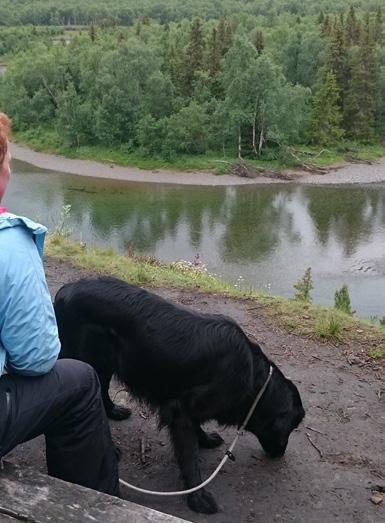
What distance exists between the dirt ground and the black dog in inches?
11.4

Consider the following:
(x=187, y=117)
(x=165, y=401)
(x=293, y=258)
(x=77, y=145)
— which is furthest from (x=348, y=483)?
(x=77, y=145)

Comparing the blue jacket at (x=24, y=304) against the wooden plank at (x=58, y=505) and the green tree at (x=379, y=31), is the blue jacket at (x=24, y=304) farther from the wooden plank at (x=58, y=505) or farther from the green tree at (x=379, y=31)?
the green tree at (x=379, y=31)

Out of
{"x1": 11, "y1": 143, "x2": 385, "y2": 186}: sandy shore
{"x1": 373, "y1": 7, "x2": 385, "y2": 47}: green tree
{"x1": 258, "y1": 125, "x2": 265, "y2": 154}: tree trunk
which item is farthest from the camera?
{"x1": 373, "y1": 7, "x2": 385, "y2": 47}: green tree

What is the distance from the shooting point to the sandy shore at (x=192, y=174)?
43.2 metres

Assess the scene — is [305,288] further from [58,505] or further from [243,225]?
[243,225]

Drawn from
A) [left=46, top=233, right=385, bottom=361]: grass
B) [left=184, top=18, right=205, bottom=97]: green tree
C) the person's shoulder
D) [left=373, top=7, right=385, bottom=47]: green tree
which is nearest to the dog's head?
[left=46, top=233, right=385, bottom=361]: grass

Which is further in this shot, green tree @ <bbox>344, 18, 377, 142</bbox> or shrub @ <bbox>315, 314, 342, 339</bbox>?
green tree @ <bbox>344, 18, 377, 142</bbox>

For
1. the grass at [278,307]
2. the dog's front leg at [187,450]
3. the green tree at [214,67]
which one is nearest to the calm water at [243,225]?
the grass at [278,307]

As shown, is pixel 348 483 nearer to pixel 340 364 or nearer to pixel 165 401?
pixel 165 401

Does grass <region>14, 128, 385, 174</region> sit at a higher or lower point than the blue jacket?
lower

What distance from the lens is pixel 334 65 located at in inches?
2068

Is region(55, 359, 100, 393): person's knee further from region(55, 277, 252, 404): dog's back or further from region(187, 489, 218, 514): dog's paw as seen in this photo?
region(187, 489, 218, 514): dog's paw

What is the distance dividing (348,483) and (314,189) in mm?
37598

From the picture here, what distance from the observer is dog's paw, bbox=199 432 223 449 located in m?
5.31
